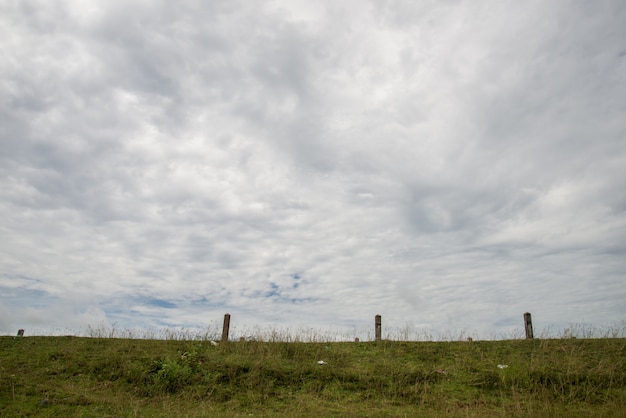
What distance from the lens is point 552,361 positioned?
53.4ft

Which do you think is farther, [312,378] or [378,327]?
[378,327]

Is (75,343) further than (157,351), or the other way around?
(75,343)

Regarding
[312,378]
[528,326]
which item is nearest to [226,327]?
[312,378]

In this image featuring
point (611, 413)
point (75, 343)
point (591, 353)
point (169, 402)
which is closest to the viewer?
point (611, 413)

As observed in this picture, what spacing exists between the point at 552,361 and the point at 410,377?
5635 mm

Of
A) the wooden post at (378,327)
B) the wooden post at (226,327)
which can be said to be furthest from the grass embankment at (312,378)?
the wooden post at (226,327)

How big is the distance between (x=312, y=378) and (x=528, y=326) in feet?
36.7

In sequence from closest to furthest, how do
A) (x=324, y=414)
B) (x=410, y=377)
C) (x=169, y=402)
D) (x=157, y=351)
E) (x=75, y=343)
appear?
(x=324, y=414)
(x=169, y=402)
(x=410, y=377)
(x=157, y=351)
(x=75, y=343)

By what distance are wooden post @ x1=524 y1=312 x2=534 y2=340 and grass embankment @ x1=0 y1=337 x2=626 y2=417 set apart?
131 centimetres

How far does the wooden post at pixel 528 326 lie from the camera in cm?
2001

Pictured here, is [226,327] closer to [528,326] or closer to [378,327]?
[378,327]

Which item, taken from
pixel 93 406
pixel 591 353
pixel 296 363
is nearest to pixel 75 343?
pixel 93 406

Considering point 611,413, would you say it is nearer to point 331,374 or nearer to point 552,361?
point 552,361

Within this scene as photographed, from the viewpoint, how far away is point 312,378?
1603cm
